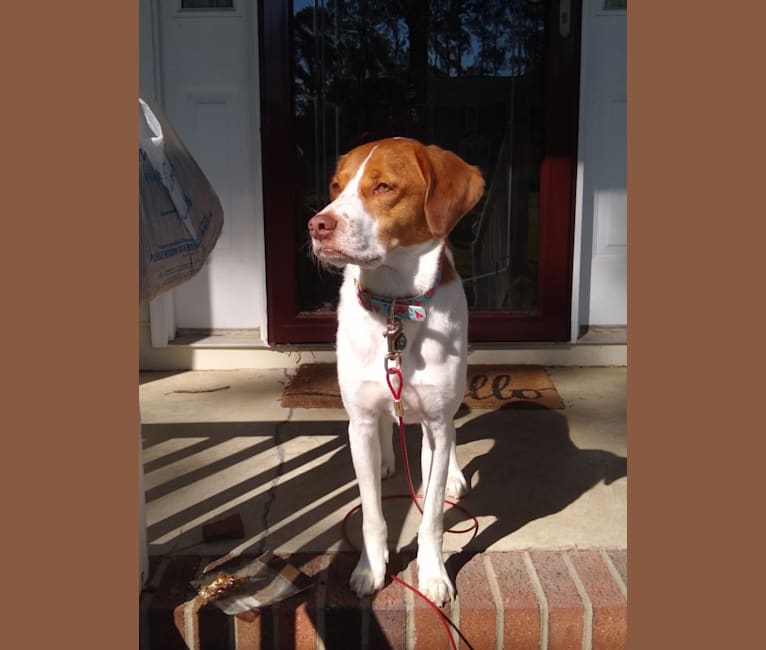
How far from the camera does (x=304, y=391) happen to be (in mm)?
3777

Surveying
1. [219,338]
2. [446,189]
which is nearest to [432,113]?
[219,338]

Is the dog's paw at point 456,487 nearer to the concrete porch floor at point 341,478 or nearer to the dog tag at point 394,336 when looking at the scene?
the concrete porch floor at point 341,478

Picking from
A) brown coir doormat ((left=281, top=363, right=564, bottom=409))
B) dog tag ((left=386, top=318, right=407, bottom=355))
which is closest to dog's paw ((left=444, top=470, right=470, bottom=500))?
dog tag ((left=386, top=318, right=407, bottom=355))

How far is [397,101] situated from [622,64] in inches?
48.6

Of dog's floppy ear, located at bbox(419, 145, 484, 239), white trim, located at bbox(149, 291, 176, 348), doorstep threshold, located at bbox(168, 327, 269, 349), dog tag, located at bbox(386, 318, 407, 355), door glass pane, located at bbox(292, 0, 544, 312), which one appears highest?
door glass pane, located at bbox(292, 0, 544, 312)

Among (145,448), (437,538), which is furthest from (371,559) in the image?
(145,448)

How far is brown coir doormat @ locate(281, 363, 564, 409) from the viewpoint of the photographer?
11.9ft

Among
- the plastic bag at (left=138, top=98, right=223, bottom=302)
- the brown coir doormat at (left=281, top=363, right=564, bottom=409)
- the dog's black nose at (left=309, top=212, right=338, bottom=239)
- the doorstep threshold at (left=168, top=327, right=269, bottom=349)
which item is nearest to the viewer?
the plastic bag at (left=138, top=98, right=223, bottom=302)

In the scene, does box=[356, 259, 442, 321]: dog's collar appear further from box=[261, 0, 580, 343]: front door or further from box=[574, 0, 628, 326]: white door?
box=[574, 0, 628, 326]: white door

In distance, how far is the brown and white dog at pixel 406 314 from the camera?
203 centimetres

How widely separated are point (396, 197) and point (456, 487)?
1194 millimetres

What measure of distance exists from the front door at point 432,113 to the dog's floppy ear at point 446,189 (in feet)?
6.78

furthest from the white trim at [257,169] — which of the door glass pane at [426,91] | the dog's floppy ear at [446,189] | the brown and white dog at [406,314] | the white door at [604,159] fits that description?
the dog's floppy ear at [446,189]

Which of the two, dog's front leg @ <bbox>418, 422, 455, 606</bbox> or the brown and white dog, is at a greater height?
the brown and white dog
